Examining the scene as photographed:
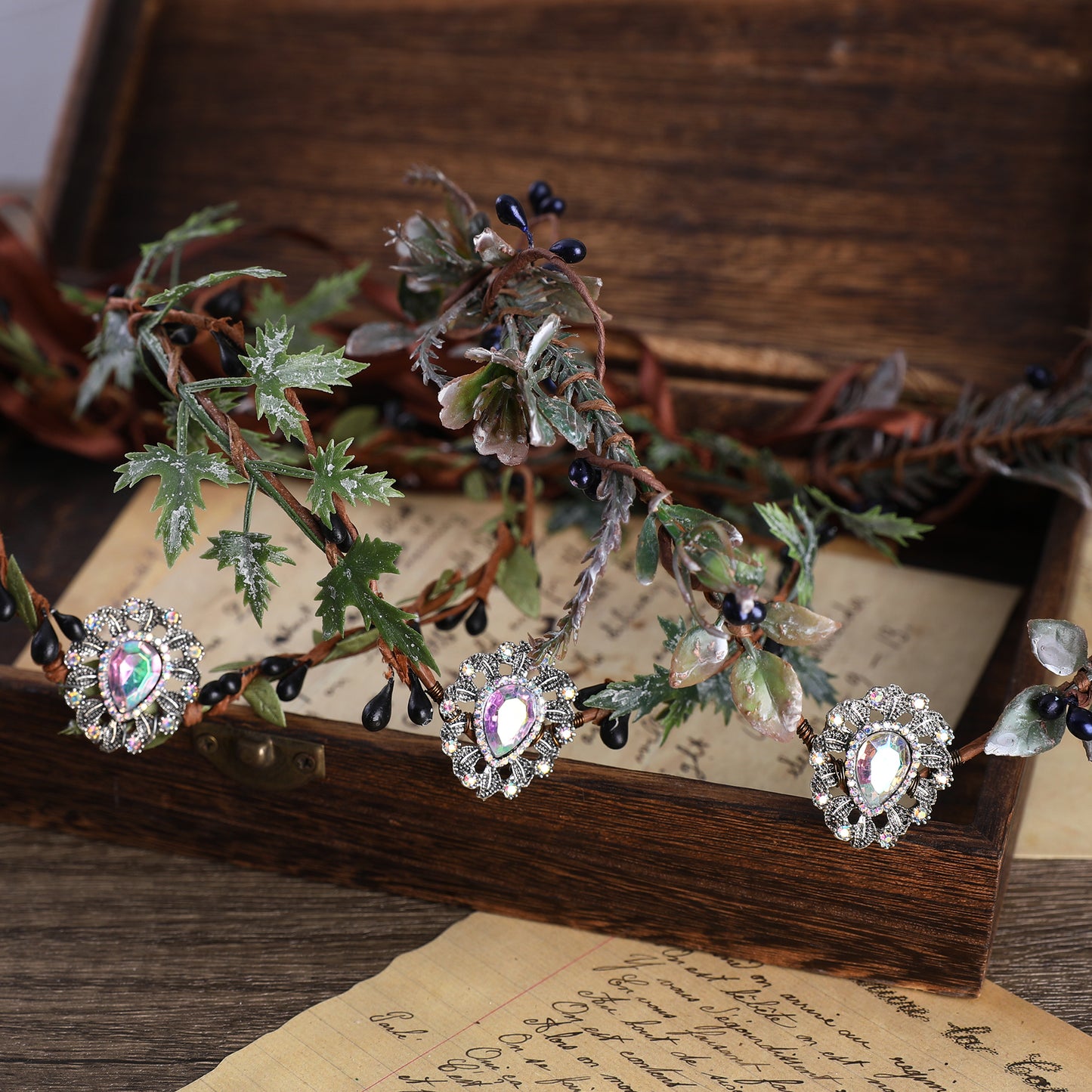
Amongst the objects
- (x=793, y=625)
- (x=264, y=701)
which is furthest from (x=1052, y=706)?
(x=264, y=701)

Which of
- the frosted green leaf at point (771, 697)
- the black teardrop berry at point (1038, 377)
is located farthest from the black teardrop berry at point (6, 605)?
the black teardrop berry at point (1038, 377)

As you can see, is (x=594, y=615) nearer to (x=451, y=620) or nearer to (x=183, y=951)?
(x=451, y=620)

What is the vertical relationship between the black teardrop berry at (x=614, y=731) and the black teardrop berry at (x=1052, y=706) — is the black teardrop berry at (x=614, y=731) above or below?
below

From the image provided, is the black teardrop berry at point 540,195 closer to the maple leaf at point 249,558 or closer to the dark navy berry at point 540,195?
the dark navy berry at point 540,195

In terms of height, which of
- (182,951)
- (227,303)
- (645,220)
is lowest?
(182,951)

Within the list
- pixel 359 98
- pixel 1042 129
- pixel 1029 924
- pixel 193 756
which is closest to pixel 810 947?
pixel 1029 924

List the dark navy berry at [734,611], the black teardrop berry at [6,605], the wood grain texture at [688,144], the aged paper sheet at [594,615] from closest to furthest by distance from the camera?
the dark navy berry at [734,611] < the black teardrop berry at [6,605] < the aged paper sheet at [594,615] < the wood grain texture at [688,144]
